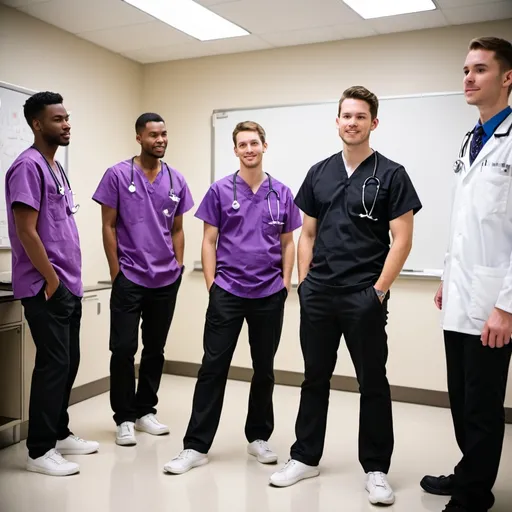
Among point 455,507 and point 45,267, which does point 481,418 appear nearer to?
point 455,507

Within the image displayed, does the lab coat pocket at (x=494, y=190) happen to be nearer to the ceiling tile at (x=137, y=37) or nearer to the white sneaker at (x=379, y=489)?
the white sneaker at (x=379, y=489)

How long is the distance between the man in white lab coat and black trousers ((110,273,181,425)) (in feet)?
4.82

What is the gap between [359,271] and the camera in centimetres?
240

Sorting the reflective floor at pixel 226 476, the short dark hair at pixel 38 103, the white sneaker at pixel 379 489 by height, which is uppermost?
the short dark hair at pixel 38 103

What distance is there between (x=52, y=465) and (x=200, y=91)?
274cm

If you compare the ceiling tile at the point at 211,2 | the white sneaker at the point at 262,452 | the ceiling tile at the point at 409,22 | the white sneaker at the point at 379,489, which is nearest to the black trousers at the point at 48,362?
the white sneaker at the point at 262,452

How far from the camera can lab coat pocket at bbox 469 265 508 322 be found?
2.05 m

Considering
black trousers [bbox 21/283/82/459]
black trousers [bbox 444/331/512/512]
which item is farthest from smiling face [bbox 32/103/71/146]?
black trousers [bbox 444/331/512/512]

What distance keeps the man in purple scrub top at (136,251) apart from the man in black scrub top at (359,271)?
83 cm

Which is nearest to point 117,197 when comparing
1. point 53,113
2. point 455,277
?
point 53,113

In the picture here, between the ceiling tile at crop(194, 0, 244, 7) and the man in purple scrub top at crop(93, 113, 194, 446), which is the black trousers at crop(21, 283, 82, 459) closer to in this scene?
the man in purple scrub top at crop(93, 113, 194, 446)

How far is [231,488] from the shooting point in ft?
8.34

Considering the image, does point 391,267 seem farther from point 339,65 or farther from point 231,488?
point 339,65

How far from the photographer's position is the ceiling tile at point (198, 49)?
4.03 m
